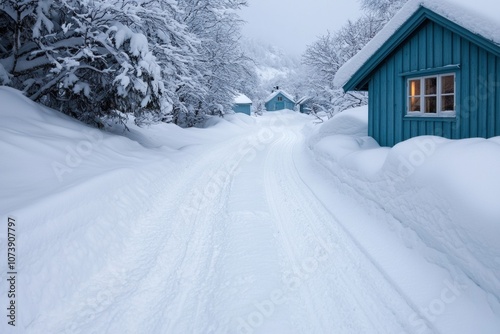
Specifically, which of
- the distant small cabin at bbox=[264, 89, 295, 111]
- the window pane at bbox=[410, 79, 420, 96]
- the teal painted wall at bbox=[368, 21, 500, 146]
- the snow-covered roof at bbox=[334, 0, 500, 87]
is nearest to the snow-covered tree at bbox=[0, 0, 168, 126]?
the teal painted wall at bbox=[368, 21, 500, 146]

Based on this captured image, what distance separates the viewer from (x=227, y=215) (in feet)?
22.5

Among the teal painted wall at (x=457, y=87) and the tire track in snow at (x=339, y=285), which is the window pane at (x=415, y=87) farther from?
the tire track in snow at (x=339, y=285)

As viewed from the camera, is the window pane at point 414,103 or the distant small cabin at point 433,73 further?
the window pane at point 414,103

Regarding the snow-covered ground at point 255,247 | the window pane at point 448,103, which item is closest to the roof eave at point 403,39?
the window pane at point 448,103

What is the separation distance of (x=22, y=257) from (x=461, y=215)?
A: 5.42 metres

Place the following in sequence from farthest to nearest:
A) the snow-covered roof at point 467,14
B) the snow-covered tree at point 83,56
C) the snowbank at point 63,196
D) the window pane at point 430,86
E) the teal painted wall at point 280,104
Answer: the teal painted wall at point 280,104 < the snow-covered tree at point 83,56 < the window pane at point 430,86 < the snow-covered roof at point 467,14 < the snowbank at point 63,196

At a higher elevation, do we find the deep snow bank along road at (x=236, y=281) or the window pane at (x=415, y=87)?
the window pane at (x=415, y=87)

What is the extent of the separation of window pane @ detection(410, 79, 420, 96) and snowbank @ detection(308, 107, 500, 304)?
2.64m

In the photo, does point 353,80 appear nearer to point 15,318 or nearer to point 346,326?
point 346,326

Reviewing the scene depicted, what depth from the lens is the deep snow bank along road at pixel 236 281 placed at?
358cm

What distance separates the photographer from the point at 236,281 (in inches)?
172

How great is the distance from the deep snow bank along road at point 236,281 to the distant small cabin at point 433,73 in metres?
3.73

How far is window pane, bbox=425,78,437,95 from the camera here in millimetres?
8123

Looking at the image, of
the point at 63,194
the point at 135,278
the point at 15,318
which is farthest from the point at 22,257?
the point at 63,194
